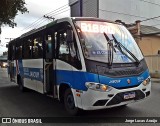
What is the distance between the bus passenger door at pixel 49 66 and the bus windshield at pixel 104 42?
1754 millimetres

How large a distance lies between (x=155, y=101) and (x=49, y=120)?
4199 mm

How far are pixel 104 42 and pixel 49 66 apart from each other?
99.2 inches

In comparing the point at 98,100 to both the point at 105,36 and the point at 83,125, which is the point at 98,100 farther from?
the point at 105,36

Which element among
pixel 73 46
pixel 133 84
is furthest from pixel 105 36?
pixel 133 84

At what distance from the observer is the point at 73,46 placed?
23.7 ft

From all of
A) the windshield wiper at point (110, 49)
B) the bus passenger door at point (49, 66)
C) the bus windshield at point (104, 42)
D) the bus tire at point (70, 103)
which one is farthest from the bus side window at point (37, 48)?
the windshield wiper at point (110, 49)

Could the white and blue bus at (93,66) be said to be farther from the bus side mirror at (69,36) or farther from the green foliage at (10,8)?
the green foliage at (10,8)

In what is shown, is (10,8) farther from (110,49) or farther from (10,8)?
(110,49)

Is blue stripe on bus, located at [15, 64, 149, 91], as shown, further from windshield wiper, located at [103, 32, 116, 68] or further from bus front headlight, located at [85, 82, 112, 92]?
windshield wiper, located at [103, 32, 116, 68]

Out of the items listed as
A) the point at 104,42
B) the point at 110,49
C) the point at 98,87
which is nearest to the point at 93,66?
the point at 98,87

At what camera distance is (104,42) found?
7.16 m

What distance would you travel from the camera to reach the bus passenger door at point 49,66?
8.64 metres

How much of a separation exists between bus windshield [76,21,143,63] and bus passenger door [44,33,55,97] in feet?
5.75

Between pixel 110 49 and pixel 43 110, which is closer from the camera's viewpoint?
pixel 110 49
